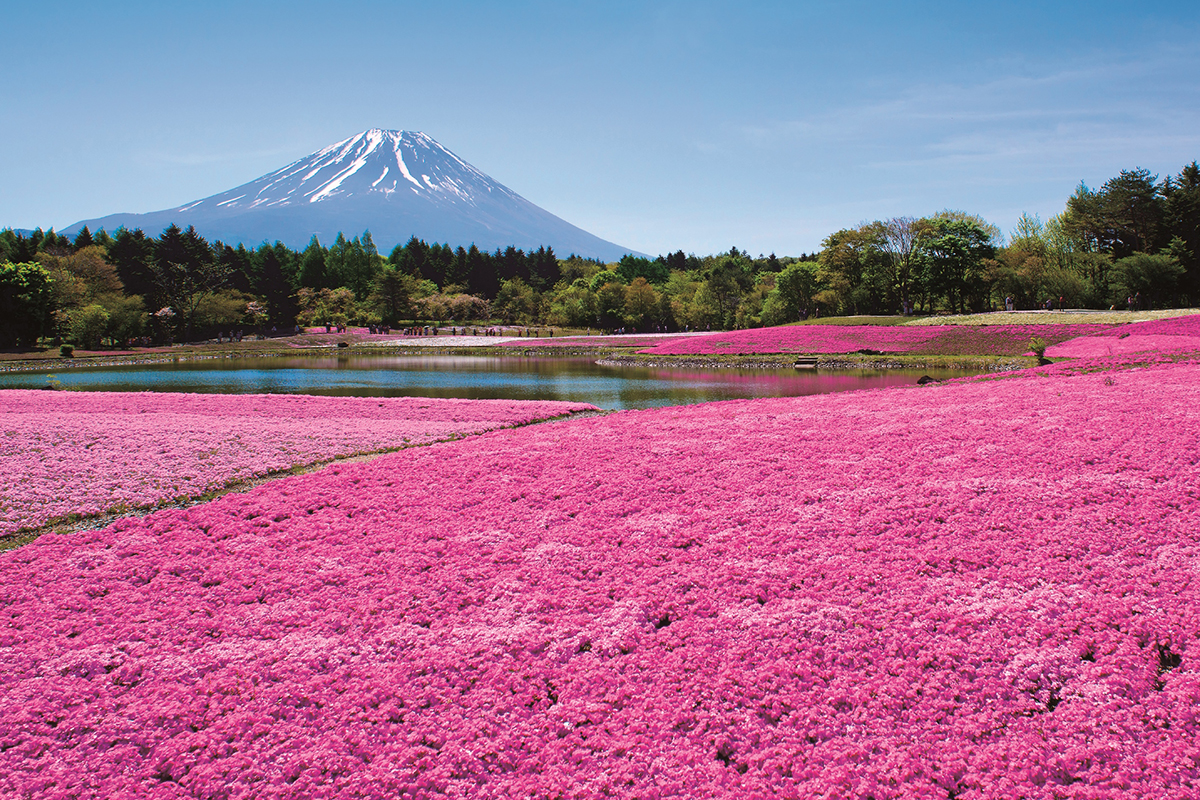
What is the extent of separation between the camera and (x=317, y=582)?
807 cm

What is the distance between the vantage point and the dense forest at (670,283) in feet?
239

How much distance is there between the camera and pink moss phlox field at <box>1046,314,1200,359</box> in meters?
35.3

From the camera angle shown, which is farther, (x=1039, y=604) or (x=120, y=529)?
(x=120, y=529)

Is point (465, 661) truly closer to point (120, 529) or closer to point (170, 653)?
point (170, 653)

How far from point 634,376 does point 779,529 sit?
33418 millimetres

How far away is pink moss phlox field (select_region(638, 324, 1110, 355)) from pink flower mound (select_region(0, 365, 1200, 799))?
43.7m

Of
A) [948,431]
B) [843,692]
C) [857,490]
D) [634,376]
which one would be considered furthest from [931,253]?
[843,692]

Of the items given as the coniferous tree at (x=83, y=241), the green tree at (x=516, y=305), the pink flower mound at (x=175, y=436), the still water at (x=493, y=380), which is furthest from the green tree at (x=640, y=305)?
the coniferous tree at (x=83, y=241)

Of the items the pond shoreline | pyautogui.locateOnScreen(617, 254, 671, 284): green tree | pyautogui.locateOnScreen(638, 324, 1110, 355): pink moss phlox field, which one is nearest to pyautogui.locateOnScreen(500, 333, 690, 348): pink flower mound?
the pond shoreline

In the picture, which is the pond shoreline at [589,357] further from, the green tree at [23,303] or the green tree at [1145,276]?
the green tree at [1145,276]

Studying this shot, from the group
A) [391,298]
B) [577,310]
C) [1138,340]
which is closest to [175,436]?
[1138,340]

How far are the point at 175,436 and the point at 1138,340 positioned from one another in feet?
168

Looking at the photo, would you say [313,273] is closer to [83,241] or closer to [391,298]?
[391,298]

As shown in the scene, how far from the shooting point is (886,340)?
55500 millimetres
